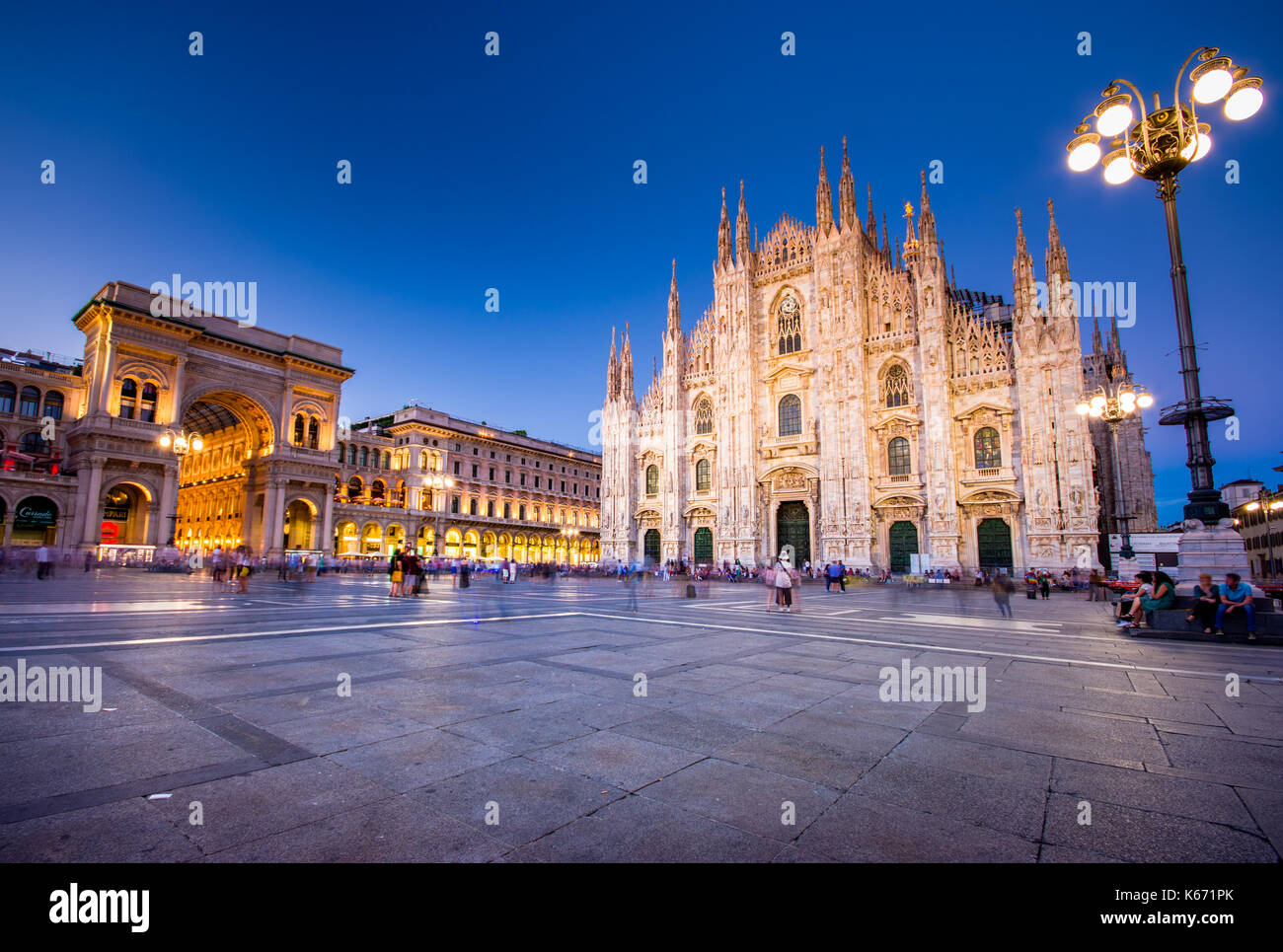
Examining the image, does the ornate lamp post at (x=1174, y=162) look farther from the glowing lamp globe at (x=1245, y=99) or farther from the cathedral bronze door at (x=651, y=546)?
the cathedral bronze door at (x=651, y=546)

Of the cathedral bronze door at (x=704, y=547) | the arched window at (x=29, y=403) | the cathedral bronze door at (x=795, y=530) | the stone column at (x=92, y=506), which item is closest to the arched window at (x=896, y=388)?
the cathedral bronze door at (x=795, y=530)

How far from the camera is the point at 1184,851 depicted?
223 cm

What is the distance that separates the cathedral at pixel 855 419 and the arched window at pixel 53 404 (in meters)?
37.9

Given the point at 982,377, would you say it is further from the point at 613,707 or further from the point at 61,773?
the point at 61,773

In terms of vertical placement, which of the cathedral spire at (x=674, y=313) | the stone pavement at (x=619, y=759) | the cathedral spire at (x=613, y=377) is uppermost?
the cathedral spire at (x=674, y=313)

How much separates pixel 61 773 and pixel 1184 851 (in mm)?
4800

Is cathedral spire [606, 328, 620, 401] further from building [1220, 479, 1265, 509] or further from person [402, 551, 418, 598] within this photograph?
building [1220, 479, 1265, 509]

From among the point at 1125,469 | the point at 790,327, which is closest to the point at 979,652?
the point at 790,327

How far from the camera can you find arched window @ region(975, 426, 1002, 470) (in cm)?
2983

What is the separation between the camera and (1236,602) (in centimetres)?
881

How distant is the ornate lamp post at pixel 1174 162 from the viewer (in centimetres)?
846

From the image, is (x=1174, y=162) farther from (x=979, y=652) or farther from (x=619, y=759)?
(x=619, y=759)
